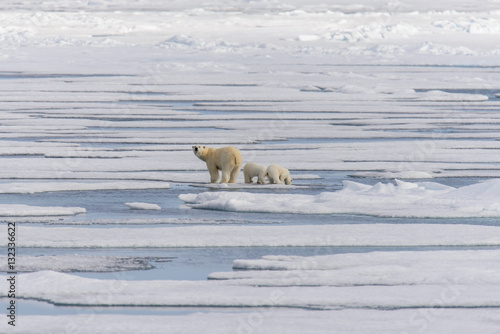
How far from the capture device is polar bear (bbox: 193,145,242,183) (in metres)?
8.60

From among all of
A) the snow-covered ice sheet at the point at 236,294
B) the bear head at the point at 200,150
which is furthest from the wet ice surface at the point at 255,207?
the bear head at the point at 200,150

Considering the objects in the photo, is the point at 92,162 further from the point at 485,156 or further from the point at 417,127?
the point at 417,127

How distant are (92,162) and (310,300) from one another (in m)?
6.08

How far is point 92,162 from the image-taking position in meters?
10.3

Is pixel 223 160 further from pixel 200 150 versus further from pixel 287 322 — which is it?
pixel 287 322

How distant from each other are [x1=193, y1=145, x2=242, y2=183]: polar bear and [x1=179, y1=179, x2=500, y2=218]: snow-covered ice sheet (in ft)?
2.48

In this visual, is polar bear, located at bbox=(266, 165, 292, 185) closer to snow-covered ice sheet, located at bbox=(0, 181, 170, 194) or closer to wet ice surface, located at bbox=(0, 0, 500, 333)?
wet ice surface, located at bbox=(0, 0, 500, 333)

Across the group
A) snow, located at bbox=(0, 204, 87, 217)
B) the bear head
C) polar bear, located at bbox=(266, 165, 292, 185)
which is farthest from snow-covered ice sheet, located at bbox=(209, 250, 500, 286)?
the bear head

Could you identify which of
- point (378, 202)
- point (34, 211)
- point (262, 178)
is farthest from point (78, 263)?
point (262, 178)

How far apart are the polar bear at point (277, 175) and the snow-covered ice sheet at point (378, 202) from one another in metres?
0.72

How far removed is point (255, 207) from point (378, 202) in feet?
3.27

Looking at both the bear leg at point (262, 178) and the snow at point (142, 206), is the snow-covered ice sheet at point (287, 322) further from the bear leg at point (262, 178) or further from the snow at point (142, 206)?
the bear leg at point (262, 178)

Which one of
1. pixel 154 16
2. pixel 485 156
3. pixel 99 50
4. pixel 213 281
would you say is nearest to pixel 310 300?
pixel 213 281

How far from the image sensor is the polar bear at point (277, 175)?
341 inches
